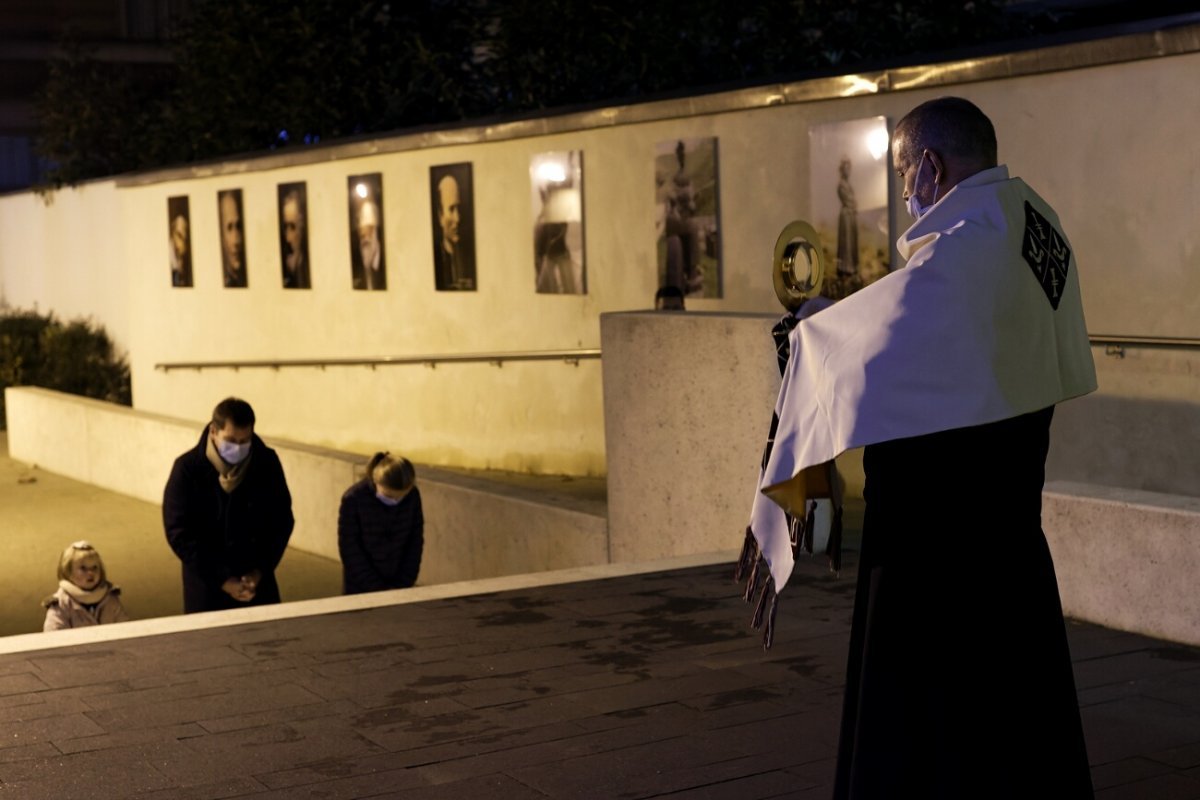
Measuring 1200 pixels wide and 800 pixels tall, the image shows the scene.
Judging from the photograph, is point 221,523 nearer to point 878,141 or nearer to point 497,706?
point 497,706

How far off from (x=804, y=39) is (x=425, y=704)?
1322 centimetres

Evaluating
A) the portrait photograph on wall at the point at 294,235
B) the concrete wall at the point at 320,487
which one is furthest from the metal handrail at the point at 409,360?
the concrete wall at the point at 320,487

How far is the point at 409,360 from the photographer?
55.0 ft

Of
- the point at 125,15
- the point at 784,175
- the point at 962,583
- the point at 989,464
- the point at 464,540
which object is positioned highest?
the point at 125,15

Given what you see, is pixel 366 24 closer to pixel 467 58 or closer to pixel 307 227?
pixel 467 58

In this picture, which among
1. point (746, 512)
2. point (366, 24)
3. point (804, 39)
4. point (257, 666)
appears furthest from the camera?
point (366, 24)

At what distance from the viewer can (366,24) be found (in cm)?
2233

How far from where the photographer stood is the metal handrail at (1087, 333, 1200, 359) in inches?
377

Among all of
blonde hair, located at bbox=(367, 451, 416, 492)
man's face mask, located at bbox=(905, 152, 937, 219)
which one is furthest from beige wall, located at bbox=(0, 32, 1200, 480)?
man's face mask, located at bbox=(905, 152, 937, 219)

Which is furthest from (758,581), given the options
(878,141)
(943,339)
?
(878,141)

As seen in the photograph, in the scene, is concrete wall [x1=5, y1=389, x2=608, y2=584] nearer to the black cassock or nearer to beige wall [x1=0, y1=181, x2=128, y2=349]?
beige wall [x1=0, y1=181, x2=128, y2=349]

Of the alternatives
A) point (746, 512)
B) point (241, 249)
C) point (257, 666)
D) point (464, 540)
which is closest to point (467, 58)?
point (241, 249)

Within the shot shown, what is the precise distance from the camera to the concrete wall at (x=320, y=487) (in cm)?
1200

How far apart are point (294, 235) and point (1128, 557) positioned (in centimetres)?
1291
